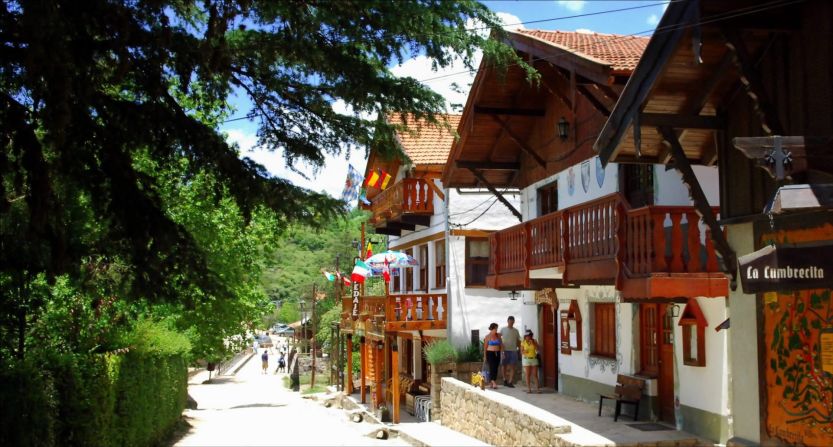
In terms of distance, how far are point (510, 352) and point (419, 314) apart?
18.1 ft

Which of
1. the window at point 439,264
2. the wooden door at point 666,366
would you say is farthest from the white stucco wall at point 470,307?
the wooden door at point 666,366

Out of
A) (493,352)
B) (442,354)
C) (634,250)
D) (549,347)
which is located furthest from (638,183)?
(442,354)

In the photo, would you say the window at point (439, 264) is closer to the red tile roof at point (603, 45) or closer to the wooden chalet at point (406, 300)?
the wooden chalet at point (406, 300)

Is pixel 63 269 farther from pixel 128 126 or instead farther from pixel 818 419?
pixel 818 419

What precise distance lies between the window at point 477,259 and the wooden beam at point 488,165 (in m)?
4.32

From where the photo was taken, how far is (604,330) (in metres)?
17.2

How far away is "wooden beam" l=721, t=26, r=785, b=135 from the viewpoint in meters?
9.44

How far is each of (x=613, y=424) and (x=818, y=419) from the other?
514 cm

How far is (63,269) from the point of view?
322 inches

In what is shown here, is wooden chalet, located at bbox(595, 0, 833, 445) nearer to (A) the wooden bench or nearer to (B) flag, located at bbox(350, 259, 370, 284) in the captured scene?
(A) the wooden bench

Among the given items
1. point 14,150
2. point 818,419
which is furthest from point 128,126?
point 818,419

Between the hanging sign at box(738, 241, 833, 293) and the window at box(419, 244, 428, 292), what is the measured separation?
68.2 ft

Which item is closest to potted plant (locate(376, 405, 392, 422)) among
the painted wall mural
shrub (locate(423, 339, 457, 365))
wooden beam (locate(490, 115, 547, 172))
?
shrub (locate(423, 339, 457, 365))

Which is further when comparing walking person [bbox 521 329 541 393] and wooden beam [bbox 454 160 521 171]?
wooden beam [bbox 454 160 521 171]
